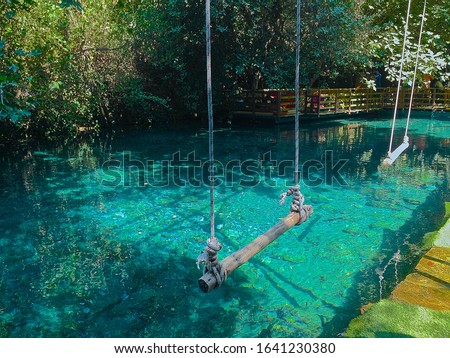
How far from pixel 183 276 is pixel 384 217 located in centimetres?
401

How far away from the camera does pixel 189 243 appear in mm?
6621

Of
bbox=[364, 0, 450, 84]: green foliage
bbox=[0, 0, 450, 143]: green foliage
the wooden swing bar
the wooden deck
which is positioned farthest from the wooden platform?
the wooden deck

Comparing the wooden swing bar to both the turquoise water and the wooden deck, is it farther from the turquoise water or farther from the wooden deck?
the wooden deck

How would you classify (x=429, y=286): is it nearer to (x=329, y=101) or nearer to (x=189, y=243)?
(x=189, y=243)

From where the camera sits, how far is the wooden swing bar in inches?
119

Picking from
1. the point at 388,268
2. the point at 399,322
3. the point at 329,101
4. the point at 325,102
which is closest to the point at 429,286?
the point at 399,322

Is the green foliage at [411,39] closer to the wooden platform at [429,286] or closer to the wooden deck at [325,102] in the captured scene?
the wooden deck at [325,102]

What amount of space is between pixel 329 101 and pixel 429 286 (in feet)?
57.3

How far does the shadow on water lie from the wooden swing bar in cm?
125

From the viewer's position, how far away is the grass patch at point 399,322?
371 centimetres

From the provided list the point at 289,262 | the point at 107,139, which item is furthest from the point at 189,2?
the point at 289,262

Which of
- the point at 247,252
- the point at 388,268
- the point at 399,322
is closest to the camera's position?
the point at 247,252

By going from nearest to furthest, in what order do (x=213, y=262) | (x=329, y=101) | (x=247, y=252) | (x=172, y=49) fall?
(x=213, y=262), (x=247, y=252), (x=172, y=49), (x=329, y=101)
